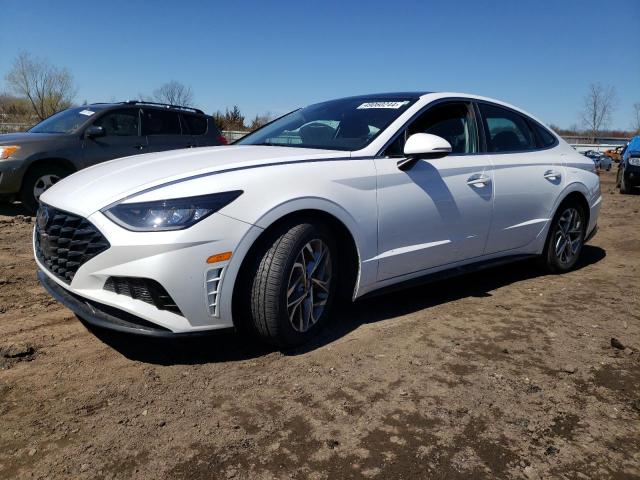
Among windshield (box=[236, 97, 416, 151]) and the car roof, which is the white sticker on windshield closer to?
windshield (box=[236, 97, 416, 151])

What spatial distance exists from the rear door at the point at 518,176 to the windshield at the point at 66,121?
6.43 m

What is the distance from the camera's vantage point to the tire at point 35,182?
768 centimetres

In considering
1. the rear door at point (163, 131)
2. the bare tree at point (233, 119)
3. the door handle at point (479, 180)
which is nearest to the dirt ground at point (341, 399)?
the door handle at point (479, 180)

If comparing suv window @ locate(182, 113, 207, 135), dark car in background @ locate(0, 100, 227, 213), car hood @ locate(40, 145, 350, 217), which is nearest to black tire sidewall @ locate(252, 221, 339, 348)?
car hood @ locate(40, 145, 350, 217)

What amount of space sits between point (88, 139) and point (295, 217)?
6.29 meters

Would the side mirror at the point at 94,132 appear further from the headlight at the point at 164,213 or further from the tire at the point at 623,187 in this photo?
the tire at the point at 623,187

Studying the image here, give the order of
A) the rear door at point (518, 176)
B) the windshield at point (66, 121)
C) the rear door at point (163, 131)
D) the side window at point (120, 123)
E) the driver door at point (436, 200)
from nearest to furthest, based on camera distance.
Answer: the driver door at point (436, 200), the rear door at point (518, 176), the windshield at point (66, 121), the side window at point (120, 123), the rear door at point (163, 131)

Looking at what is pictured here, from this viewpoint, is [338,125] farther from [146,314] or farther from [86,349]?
[86,349]

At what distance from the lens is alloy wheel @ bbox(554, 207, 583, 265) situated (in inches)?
200

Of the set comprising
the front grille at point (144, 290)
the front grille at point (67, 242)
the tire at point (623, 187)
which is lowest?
the tire at point (623, 187)

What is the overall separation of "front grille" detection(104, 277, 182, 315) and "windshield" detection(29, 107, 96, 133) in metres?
6.42

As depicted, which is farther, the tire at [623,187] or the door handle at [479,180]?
the tire at [623,187]

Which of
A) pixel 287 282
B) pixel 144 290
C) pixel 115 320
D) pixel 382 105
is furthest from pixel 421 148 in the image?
pixel 115 320

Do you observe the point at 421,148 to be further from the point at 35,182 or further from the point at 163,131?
the point at 163,131
